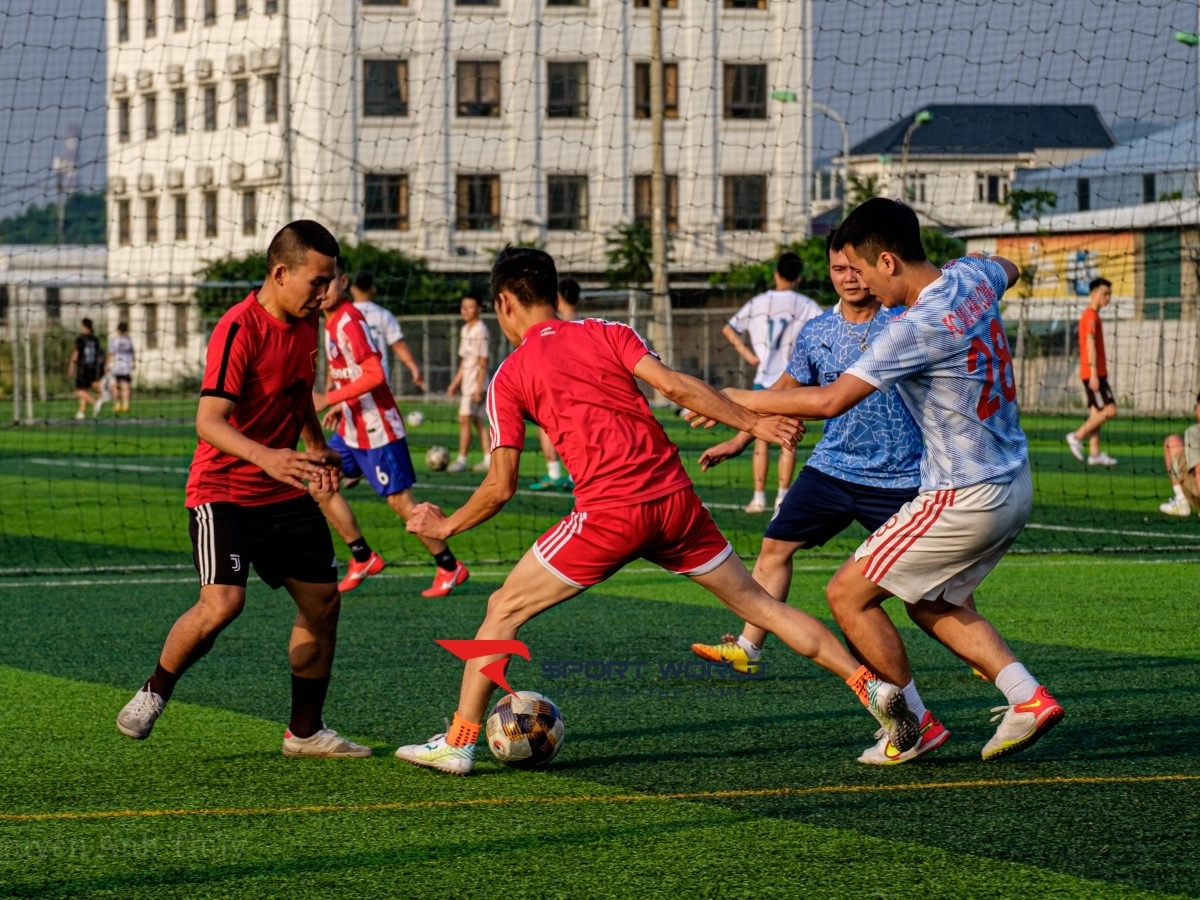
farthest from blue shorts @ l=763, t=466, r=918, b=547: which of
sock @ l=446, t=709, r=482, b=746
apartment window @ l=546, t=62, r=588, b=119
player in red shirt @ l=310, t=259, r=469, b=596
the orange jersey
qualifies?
apartment window @ l=546, t=62, r=588, b=119

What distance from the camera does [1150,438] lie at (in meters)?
28.0

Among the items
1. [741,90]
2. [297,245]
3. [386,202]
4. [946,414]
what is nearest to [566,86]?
[741,90]

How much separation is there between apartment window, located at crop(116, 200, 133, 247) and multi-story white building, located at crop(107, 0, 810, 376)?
20 centimetres

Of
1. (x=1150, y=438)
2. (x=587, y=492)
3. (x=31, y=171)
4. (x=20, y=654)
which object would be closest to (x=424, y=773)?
(x=587, y=492)

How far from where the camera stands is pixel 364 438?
39.1 feet

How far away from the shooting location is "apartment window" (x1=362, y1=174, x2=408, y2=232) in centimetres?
3866

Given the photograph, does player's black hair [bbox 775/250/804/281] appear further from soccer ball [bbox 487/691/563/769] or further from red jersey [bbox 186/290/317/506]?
soccer ball [bbox 487/691/563/769]

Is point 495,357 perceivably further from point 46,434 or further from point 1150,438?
point 1150,438

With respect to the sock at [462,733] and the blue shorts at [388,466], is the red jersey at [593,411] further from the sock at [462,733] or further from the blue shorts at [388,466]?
the blue shorts at [388,466]

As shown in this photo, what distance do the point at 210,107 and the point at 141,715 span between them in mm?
27639

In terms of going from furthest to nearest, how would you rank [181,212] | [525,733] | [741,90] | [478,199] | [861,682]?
[478,199]
[741,90]
[181,212]
[525,733]
[861,682]

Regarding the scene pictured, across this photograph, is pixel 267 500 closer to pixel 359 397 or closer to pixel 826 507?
pixel 826 507

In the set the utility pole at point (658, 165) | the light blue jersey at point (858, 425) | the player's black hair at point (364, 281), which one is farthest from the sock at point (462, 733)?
the utility pole at point (658, 165)

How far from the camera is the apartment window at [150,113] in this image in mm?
22670
